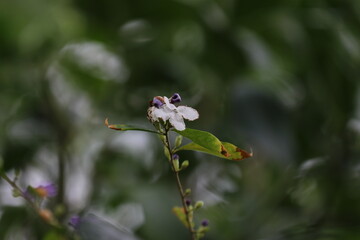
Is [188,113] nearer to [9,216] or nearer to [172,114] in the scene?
[172,114]

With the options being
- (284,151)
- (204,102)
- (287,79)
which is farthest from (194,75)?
(284,151)

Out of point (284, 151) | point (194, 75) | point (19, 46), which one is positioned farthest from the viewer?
point (194, 75)

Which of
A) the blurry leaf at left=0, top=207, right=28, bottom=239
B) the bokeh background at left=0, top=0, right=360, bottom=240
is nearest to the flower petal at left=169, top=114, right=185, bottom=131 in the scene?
the blurry leaf at left=0, top=207, right=28, bottom=239

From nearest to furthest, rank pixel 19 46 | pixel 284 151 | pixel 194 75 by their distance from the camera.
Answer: pixel 284 151 < pixel 19 46 < pixel 194 75

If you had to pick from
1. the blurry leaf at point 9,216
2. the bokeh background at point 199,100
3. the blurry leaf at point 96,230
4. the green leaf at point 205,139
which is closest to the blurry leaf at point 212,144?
the green leaf at point 205,139

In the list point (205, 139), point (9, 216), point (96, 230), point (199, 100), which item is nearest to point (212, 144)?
point (205, 139)

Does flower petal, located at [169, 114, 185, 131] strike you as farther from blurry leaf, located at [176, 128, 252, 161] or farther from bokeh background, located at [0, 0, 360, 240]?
bokeh background, located at [0, 0, 360, 240]

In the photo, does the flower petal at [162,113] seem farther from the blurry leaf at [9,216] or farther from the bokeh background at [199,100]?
the bokeh background at [199,100]

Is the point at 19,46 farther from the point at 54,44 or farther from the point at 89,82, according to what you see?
the point at 89,82
